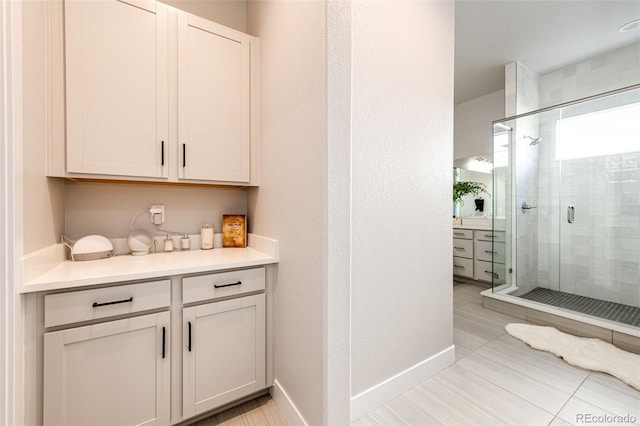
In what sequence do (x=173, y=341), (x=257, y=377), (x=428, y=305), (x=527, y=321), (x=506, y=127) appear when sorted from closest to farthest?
1. (x=173, y=341)
2. (x=257, y=377)
3. (x=428, y=305)
4. (x=527, y=321)
5. (x=506, y=127)

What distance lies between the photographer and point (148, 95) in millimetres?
1438

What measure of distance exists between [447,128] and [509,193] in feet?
6.55

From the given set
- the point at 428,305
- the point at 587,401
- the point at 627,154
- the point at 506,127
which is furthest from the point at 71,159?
the point at 627,154

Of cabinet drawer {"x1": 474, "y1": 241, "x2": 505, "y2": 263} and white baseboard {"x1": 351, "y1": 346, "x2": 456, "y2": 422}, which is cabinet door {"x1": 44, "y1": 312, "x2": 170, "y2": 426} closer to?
white baseboard {"x1": 351, "y1": 346, "x2": 456, "y2": 422}

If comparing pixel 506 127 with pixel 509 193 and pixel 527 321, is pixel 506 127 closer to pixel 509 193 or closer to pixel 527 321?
pixel 509 193

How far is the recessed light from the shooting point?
93.7 inches

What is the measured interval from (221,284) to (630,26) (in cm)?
418

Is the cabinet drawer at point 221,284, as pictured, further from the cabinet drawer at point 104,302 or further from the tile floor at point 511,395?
the tile floor at point 511,395

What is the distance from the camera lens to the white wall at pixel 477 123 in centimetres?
379

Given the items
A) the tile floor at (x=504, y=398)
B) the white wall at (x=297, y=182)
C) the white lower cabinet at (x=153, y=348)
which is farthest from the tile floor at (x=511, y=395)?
the white lower cabinet at (x=153, y=348)

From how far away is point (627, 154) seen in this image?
259cm

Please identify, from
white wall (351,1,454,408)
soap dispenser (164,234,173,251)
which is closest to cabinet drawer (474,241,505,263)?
white wall (351,1,454,408)

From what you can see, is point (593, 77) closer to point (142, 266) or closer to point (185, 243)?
point (185, 243)

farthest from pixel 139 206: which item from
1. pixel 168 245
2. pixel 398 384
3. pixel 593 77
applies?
pixel 593 77
